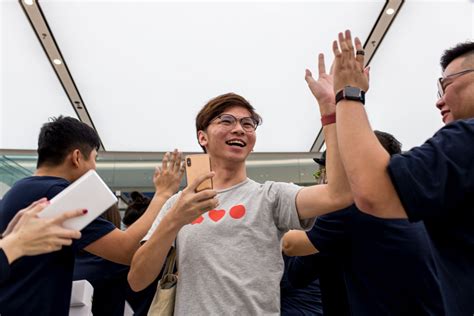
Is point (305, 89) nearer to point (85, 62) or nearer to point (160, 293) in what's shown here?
point (85, 62)

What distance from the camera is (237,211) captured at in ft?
4.49

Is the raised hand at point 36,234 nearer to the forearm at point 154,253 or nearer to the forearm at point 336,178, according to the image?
the forearm at point 154,253

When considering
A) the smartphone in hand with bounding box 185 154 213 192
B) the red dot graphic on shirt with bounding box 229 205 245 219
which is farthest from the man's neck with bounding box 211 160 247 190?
the smartphone in hand with bounding box 185 154 213 192

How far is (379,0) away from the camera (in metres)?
2.71

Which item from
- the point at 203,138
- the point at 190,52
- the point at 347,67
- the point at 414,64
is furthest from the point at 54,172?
the point at 414,64

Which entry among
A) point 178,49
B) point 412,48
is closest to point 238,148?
point 178,49

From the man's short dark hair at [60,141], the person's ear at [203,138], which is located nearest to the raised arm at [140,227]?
the person's ear at [203,138]

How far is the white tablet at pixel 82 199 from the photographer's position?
1.06m

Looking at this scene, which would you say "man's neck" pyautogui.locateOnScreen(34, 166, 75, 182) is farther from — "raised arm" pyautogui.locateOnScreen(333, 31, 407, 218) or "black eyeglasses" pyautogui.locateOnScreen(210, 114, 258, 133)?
"raised arm" pyautogui.locateOnScreen(333, 31, 407, 218)

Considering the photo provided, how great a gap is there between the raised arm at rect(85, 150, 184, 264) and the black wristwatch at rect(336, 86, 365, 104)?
795 millimetres

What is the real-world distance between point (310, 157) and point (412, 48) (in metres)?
2.26

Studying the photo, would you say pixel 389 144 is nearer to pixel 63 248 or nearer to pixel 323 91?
pixel 323 91

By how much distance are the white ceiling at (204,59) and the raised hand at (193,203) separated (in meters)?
1.83

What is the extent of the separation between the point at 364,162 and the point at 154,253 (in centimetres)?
71
